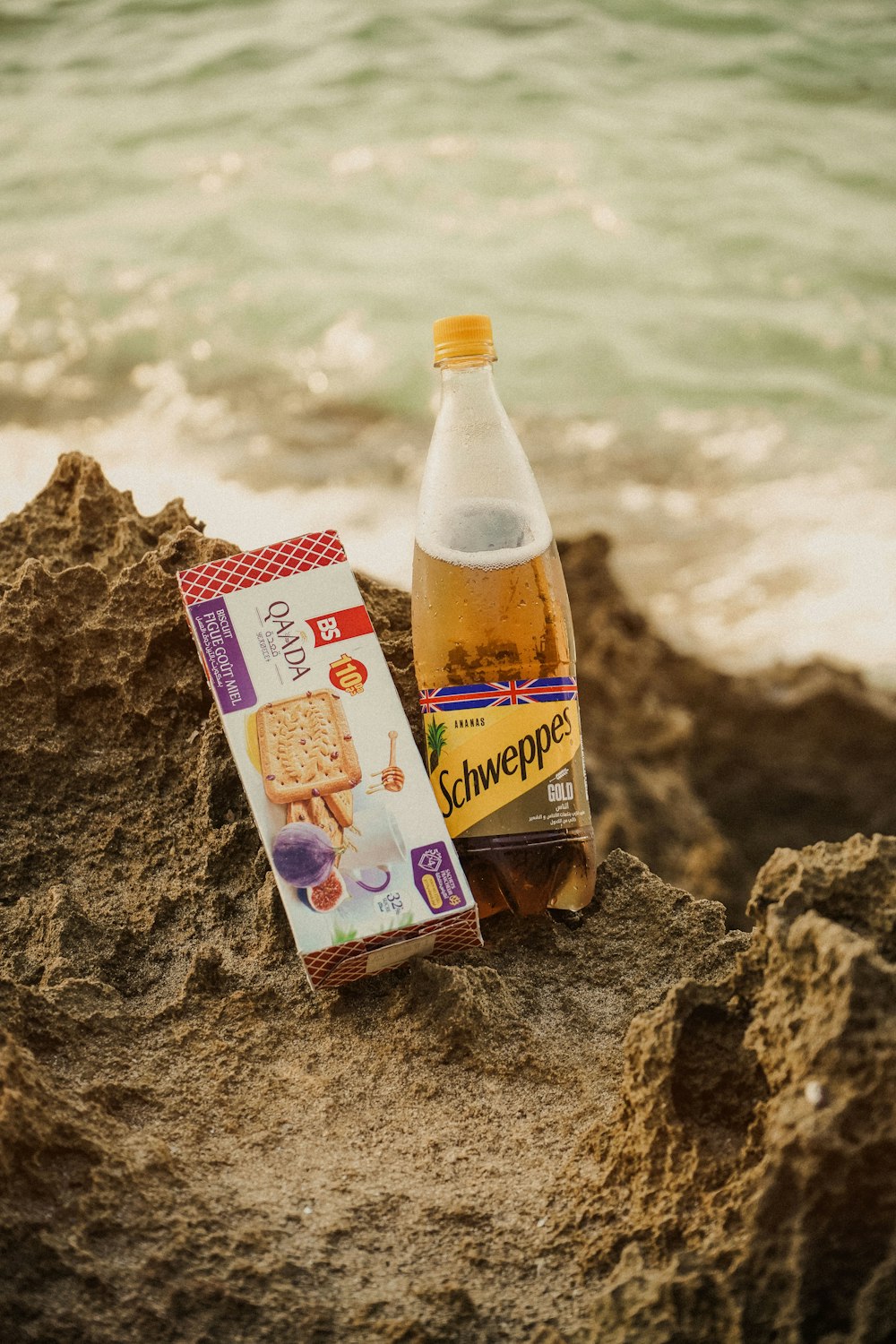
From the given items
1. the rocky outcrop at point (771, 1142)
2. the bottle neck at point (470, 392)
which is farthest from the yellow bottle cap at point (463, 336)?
the rocky outcrop at point (771, 1142)

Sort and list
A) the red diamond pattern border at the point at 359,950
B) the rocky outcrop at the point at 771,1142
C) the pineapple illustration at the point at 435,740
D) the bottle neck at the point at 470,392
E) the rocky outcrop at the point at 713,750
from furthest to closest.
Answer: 1. the rocky outcrop at the point at 713,750
2. the bottle neck at the point at 470,392
3. the pineapple illustration at the point at 435,740
4. the red diamond pattern border at the point at 359,950
5. the rocky outcrop at the point at 771,1142

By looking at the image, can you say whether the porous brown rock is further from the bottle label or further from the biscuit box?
the bottle label

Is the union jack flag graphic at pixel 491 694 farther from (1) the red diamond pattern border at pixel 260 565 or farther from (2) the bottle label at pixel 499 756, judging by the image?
(1) the red diamond pattern border at pixel 260 565

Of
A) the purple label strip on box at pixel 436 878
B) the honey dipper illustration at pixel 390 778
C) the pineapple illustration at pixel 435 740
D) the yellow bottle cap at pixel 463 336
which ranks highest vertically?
the yellow bottle cap at pixel 463 336

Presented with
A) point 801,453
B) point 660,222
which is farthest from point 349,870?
point 660,222

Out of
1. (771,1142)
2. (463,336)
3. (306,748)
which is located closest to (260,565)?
(306,748)

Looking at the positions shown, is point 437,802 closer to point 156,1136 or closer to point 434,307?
point 156,1136

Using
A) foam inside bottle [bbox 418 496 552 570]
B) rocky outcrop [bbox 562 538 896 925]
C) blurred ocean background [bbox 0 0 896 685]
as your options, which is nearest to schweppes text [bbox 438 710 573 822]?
foam inside bottle [bbox 418 496 552 570]
